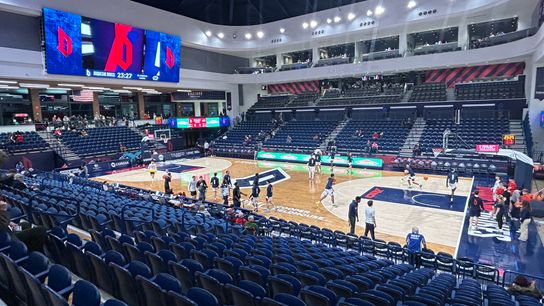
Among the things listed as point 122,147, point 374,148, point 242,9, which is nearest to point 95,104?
point 122,147

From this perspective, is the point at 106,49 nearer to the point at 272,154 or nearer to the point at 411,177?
the point at 272,154

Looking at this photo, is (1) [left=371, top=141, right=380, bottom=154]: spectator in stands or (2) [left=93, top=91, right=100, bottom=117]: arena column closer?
(1) [left=371, top=141, right=380, bottom=154]: spectator in stands

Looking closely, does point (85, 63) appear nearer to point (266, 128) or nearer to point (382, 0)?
point (266, 128)

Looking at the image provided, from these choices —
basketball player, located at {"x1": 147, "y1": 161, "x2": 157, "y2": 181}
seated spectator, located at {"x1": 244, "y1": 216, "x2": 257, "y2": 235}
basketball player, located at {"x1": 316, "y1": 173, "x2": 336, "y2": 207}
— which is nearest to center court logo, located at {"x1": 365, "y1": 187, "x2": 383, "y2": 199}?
basketball player, located at {"x1": 316, "y1": 173, "x2": 336, "y2": 207}

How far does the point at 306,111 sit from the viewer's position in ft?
114

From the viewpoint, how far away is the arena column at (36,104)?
94.3ft

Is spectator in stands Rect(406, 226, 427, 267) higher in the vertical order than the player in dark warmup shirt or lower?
lower

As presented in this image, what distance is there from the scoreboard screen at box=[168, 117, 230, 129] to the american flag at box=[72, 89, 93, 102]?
8087 millimetres

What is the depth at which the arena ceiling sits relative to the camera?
31.1m

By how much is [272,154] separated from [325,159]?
5372mm

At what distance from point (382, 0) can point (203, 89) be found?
2000cm

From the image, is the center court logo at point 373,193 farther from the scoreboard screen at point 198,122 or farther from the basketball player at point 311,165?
the scoreboard screen at point 198,122

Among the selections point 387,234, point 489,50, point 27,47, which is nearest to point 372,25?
point 489,50

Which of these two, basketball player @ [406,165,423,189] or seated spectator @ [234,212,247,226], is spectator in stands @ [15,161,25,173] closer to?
seated spectator @ [234,212,247,226]
